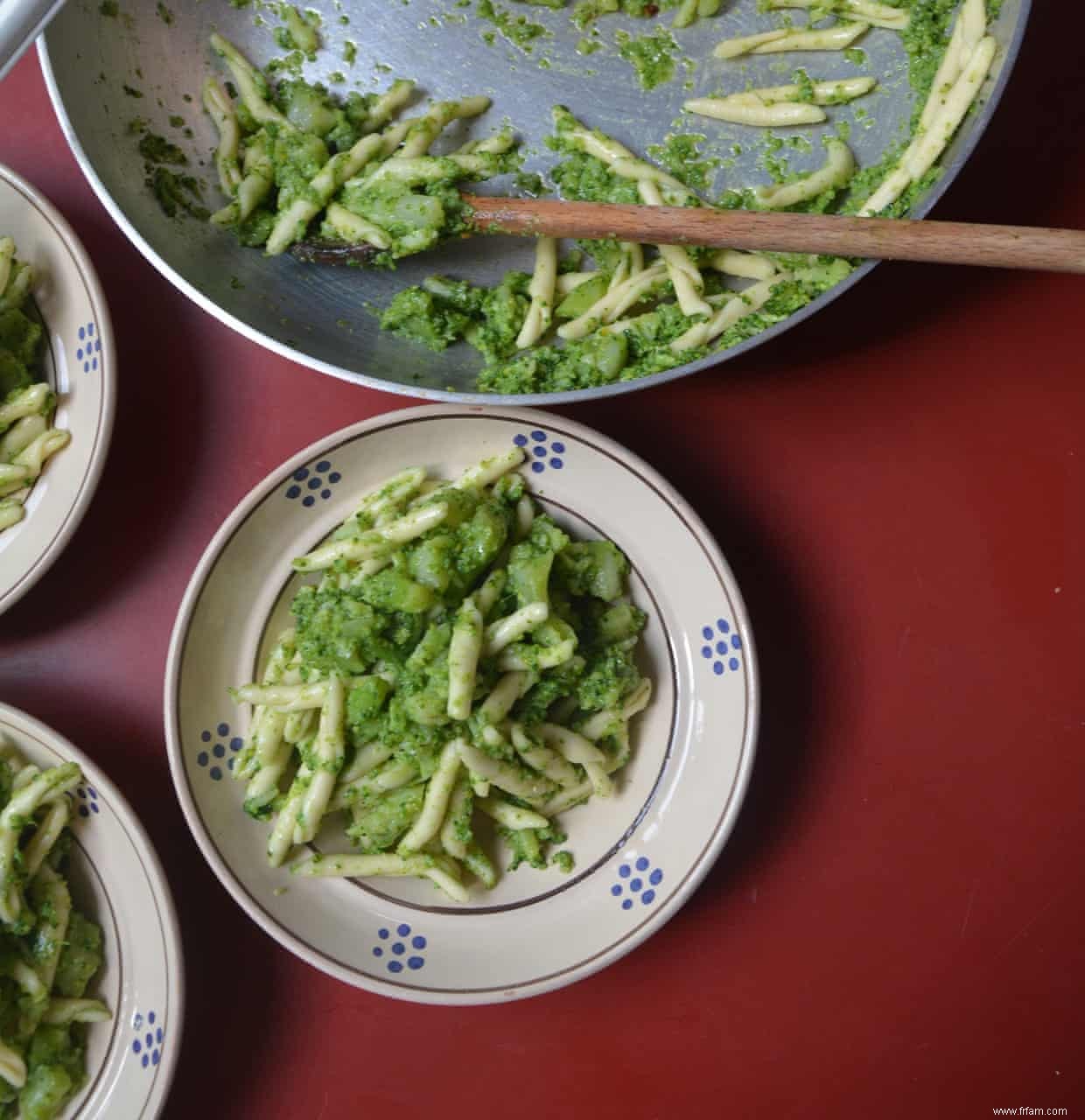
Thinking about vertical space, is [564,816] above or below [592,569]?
below

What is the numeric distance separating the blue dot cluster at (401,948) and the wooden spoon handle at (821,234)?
3.16 feet

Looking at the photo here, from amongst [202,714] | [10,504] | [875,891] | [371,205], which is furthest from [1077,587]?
[10,504]

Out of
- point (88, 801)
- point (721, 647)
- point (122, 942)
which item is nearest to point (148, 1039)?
point (122, 942)

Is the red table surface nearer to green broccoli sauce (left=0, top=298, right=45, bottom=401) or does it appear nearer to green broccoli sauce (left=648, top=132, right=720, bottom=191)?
green broccoli sauce (left=648, top=132, right=720, bottom=191)

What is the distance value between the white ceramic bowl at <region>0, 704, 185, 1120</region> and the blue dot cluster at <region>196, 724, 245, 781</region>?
0.11 m

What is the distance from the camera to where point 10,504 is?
1505 mm

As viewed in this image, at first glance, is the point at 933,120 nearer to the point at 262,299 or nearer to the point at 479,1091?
the point at 262,299

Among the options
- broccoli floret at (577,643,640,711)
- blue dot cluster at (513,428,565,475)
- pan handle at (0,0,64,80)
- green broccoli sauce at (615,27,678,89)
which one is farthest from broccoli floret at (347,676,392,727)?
green broccoli sauce at (615,27,678,89)

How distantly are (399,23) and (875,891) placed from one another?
1457mm

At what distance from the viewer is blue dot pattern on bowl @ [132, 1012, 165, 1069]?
1435 mm

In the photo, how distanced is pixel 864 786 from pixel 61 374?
4.36 ft

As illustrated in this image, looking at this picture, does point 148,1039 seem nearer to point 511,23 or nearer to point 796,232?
point 796,232

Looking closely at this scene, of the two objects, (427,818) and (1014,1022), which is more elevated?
(1014,1022)

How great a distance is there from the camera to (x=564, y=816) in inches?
58.7
